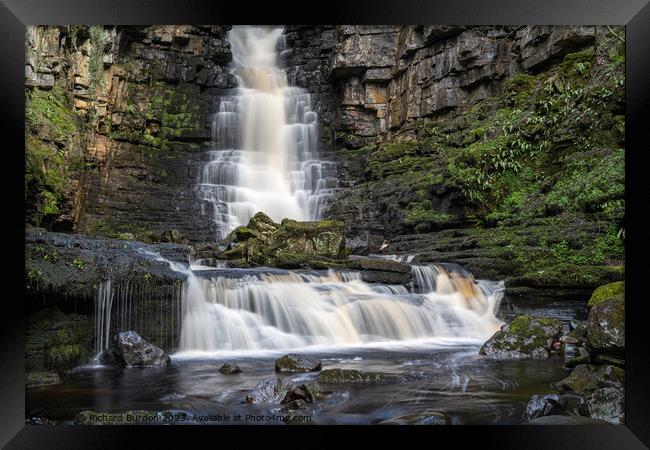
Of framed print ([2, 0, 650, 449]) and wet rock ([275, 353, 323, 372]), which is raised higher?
framed print ([2, 0, 650, 449])

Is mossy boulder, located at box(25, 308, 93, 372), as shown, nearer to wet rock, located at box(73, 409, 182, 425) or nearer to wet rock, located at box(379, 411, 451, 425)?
wet rock, located at box(73, 409, 182, 425)

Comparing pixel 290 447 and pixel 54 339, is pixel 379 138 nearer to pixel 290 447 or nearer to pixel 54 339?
pixel 54 339

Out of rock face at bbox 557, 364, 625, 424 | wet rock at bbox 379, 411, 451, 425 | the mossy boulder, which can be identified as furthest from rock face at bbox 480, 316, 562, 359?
the mossy boulder

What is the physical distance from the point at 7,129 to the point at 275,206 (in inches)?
529

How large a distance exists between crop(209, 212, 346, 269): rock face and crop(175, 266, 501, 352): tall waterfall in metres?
1.27

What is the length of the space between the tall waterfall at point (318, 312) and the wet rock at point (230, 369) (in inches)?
39.4

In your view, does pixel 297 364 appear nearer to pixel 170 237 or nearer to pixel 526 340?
pixel 526 340

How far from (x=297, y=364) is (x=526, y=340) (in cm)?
284

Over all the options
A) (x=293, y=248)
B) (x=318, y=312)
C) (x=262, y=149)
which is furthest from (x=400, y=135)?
(x=318, y=312)

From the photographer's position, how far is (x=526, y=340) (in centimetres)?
603

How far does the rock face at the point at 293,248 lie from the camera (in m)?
9.77

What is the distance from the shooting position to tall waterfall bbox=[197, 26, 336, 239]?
1670 centimetres

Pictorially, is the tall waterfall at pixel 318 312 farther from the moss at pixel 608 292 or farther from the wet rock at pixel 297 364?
the moss at pixel 608 292

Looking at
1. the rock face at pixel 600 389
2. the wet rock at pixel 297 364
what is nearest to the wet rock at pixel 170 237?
the wet rock at pixel 297 364
